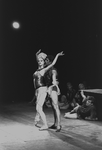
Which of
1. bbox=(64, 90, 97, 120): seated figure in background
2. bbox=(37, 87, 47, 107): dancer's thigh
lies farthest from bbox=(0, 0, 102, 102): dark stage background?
bbox=(37, 87, 47, 107): dancer's thigh

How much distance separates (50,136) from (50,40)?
12.8 m

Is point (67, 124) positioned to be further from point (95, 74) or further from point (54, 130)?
point (95, 74)

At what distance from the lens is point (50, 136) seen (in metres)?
7.46

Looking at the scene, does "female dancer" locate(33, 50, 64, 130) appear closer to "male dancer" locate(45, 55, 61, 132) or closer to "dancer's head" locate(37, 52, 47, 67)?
"dancer's head" locate(37, 52, 47, 67)

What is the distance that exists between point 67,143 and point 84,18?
1167 centimetres

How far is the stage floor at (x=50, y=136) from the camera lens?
6477 mm

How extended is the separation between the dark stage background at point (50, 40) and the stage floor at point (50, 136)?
7.77 metres

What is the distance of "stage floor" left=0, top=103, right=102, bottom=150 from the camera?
6477 mm

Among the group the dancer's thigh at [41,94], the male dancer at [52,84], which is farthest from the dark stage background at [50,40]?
the dancer's thigh at [41,94]

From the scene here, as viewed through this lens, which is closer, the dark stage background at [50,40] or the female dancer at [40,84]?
the female dancer at [40,84]

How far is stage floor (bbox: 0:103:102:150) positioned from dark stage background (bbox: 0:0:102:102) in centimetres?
777

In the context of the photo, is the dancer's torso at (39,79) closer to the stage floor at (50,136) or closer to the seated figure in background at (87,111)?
the stage floor at (50,136)

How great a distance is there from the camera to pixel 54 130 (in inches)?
326

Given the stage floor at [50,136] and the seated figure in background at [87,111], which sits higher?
the seated figure in background at [87,111]
